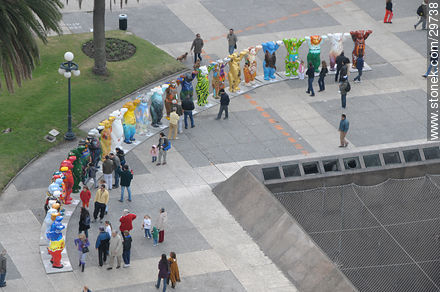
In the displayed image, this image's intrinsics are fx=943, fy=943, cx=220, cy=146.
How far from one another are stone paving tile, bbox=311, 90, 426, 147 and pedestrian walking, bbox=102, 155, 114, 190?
31.8 ft

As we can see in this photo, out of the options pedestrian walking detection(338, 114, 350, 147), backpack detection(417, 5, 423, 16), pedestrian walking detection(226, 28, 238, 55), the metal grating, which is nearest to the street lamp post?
the metal grating

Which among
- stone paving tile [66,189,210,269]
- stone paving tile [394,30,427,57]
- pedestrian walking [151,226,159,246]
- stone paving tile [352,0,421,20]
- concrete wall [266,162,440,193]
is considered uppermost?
concrete wall [266,162,440,193]

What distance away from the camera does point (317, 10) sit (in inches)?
1852

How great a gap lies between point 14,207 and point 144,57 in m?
12.4

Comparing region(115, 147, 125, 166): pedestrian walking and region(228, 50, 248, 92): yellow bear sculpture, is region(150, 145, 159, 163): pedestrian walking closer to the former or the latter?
region(115, 147, 125, 166): pedestrian walking

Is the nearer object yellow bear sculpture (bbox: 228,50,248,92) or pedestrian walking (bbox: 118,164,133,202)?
pedestrian walking (bbox: 118,164,133,202)

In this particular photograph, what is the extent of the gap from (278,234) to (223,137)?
24.8ft

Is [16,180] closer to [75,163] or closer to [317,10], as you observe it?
[75,163]

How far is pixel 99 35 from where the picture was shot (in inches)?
1506

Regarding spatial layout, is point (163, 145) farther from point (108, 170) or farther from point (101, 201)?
point (101, 201)

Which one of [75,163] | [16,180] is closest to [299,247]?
[75,163]

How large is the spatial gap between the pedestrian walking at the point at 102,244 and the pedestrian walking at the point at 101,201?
2021mm

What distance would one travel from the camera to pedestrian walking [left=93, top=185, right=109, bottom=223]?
29359mm

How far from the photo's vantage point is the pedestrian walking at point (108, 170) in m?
30.9
